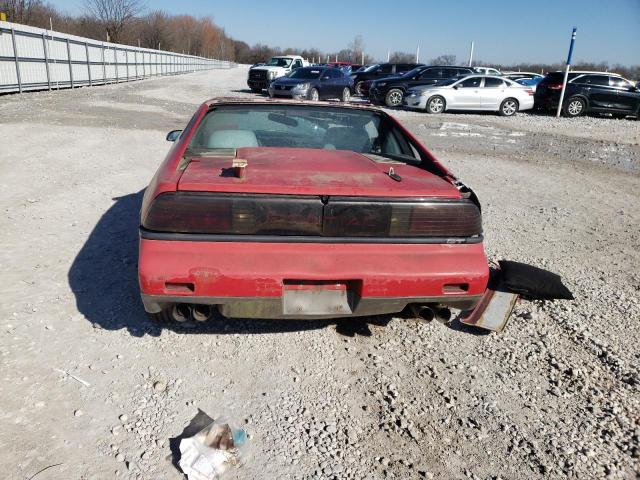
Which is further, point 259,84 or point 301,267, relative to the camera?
point 259,84

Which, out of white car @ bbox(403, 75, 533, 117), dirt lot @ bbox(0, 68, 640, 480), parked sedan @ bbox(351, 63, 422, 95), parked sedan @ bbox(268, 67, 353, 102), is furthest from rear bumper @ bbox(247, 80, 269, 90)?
dirt lot @ bbox(0, 68, 640, 480)

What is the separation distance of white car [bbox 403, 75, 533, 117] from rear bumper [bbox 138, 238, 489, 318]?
16079 millimetres

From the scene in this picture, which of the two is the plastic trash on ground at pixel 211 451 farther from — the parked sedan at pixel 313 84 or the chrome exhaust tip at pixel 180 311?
the parked sedan at pixel 313 84

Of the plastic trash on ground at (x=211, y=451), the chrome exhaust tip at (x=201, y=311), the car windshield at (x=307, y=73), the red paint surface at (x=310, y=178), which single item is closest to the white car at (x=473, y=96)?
the car windshield at (x=307, y=73)

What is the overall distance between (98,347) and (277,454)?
134cm

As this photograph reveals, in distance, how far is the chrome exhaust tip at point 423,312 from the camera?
2.77m

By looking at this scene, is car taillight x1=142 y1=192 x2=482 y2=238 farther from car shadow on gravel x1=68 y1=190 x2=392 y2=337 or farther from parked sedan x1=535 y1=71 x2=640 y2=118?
parked sedan x1=535 y1=71 x2=640 y2=118

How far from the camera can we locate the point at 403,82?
19234 millimetres

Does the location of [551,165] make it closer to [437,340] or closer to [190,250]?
[437,340]

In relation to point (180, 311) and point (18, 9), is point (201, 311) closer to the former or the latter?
point (180, 311)

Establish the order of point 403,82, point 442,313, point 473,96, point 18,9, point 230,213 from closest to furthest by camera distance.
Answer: point 230,213
point 442,313
point 473,96
point 403,82
point 18,9

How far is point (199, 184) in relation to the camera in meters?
2.46

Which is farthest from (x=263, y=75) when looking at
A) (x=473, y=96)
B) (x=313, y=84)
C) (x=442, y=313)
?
(x=442, y=313)

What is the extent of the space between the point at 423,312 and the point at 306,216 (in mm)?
900
